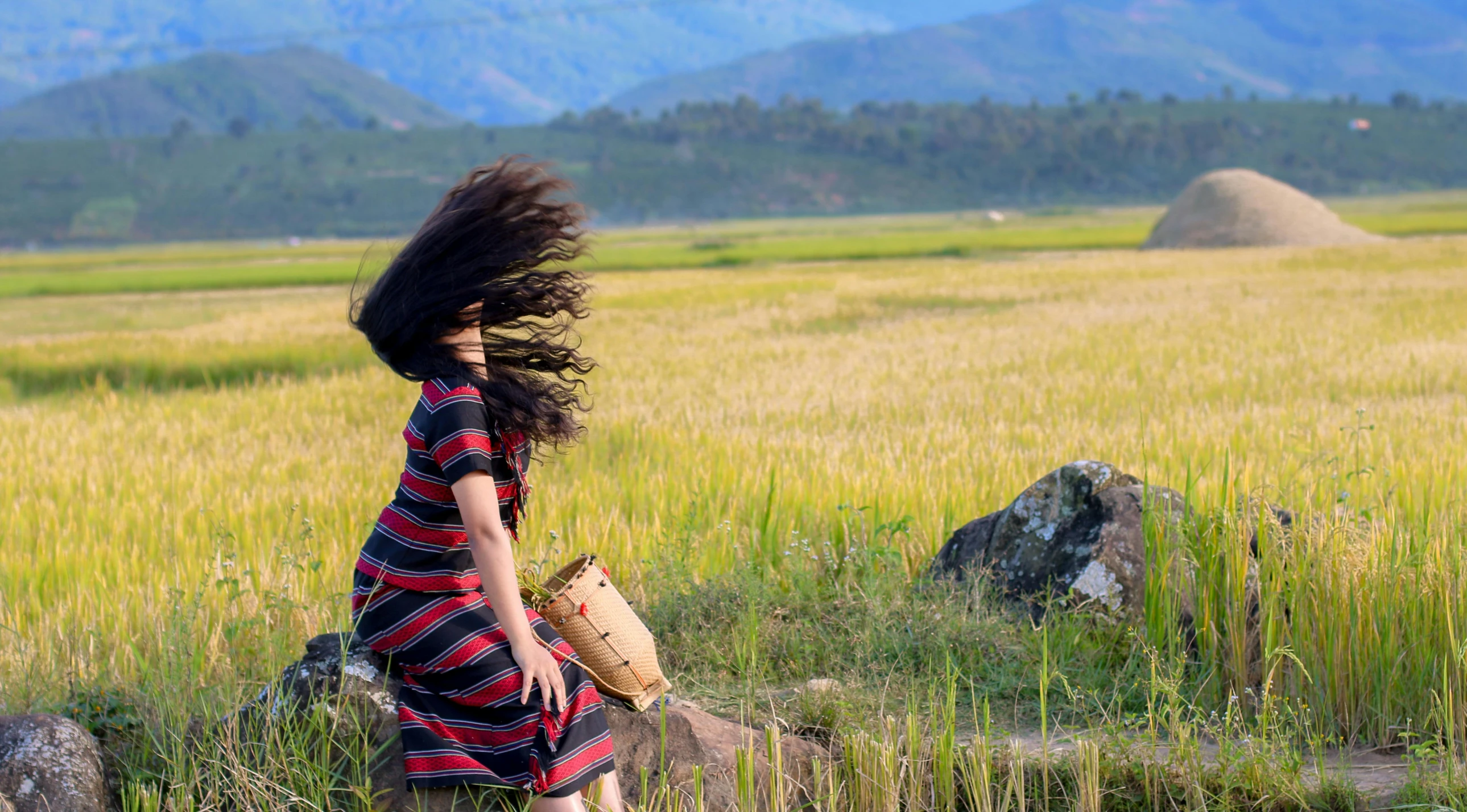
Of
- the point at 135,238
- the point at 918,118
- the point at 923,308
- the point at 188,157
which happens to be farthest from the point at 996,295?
the point at 918,118

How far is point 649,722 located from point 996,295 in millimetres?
20024

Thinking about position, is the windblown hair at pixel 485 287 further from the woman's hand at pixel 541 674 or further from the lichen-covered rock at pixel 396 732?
the lichen-covered rock at pixel 396 732

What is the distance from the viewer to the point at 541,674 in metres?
2.64

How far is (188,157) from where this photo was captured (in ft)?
490

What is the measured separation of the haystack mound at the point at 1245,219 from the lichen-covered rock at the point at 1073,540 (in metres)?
36.3

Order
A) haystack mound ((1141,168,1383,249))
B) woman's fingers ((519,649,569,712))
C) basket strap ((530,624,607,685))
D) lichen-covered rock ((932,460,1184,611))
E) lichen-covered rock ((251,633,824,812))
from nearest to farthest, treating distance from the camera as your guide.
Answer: woman's fingers ((519,649,569,712)) < basket strap ((530,624,607,685)) < lichen-covered rock ((251,633,824,812)) < lichen-covered rock ((932,460,1184,611)) < haystack mound ((1141,168,1383,249))

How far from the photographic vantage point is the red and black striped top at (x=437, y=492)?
8.89 ft

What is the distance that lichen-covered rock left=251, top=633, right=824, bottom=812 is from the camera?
289 centimetres

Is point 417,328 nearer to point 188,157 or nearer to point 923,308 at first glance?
point 923,308

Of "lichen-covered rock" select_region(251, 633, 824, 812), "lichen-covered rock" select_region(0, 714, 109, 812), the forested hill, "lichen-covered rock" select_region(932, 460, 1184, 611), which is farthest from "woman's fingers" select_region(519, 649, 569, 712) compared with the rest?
the forested hill

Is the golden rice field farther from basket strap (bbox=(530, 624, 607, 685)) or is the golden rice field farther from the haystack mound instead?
the haystack mound

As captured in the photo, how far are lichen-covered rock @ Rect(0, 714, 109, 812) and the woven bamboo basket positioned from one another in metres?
1.13

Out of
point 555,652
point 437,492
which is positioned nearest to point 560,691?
point 555,652

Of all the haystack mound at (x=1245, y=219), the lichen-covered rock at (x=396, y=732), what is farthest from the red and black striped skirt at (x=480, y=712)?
the haystack mound at (x=1245, y=219)
